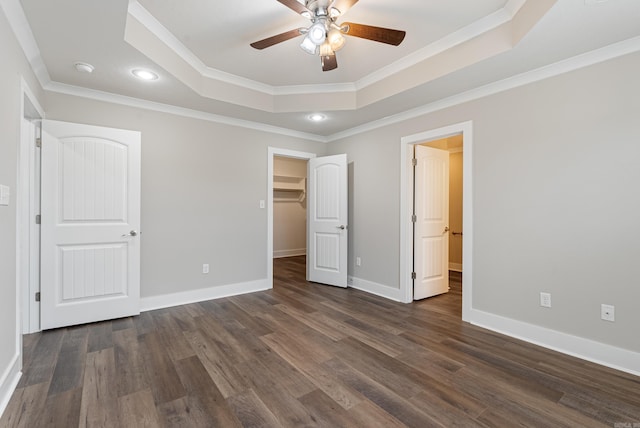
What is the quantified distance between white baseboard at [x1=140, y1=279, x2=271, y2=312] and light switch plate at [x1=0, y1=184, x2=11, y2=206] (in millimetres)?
1875

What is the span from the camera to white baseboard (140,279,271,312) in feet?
11.3

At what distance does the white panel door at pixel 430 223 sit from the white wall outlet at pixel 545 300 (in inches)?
55.2

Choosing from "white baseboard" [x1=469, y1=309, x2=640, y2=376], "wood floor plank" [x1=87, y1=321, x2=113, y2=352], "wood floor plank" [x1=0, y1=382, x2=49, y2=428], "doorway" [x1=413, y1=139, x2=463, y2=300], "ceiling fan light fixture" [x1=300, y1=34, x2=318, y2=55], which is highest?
"ceiling fan light fixture" [x1=300, y1=34, x2=318, y2=55]

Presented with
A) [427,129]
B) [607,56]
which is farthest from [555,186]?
[427,129]

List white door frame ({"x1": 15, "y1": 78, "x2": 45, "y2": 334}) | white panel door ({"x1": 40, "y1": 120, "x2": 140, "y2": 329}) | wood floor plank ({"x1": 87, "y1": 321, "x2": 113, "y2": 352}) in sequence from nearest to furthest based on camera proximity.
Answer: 1. wood floor plank ({"x1": 87, "y1": 321, "x2": 113, "y2": 352})
2. white door frame ({"x1": 15, "y1": 78, "x2": 45, "y2": 334})
3. white panel door ({"x1": 40, "y1": 120, "x2": 140, "y2": 329})

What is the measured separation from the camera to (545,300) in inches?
103

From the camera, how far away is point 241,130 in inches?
163

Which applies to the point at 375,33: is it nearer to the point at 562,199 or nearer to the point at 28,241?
the point at 562,199

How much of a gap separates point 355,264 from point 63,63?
3.96 metres

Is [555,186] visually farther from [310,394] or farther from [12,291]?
[12,291]

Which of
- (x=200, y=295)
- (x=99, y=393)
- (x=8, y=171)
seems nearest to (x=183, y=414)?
(x=99, y=393)

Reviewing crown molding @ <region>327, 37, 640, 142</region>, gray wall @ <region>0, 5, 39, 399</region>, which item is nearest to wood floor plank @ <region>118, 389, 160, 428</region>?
gray wall @ <region>0, 5, 39, 399</region>

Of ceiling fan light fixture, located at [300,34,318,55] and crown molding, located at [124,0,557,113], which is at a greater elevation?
crown molding, located at [124,0,557,113]

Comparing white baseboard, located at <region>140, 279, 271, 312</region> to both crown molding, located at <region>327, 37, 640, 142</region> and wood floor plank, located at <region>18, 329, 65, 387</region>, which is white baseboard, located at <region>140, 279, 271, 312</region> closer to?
wood floor plank, located at <region>18, 329, 65, 387</region>
